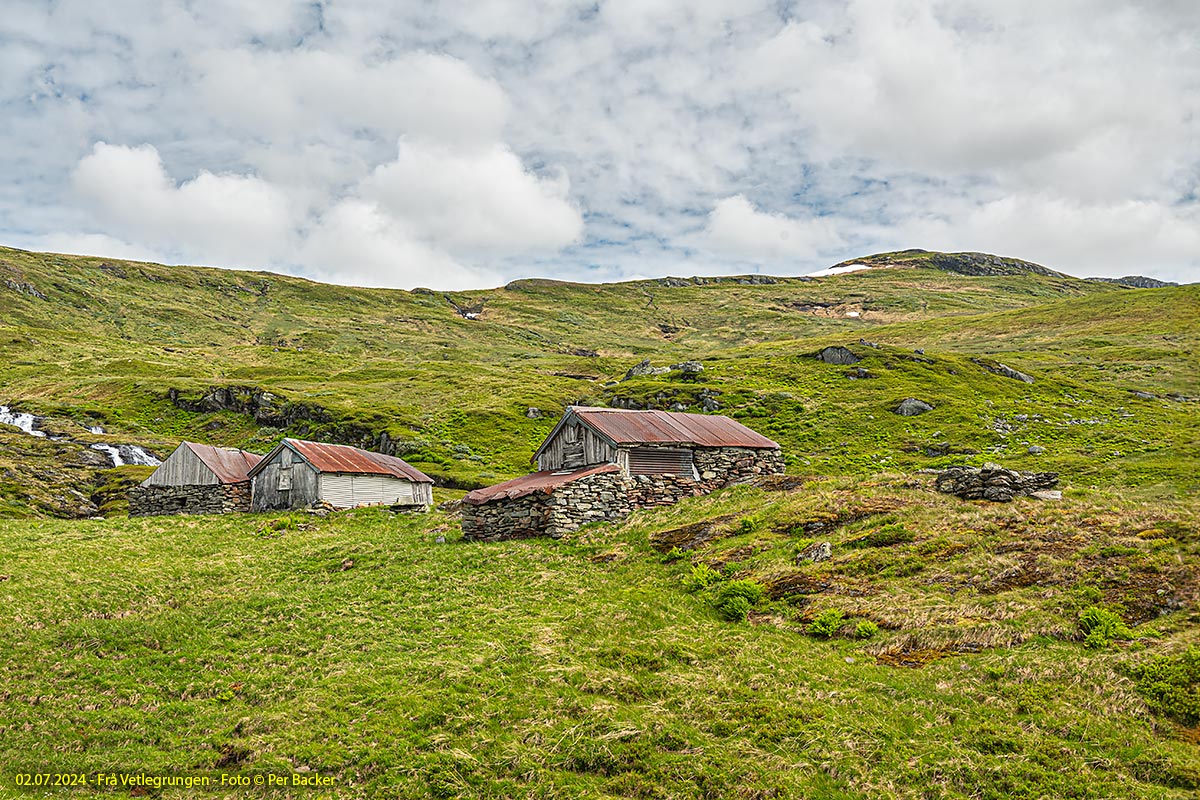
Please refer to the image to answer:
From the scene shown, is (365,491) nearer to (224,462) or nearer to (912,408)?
(224,462)

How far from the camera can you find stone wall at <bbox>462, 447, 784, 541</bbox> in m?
31.0

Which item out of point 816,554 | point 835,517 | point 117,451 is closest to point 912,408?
point 835,517

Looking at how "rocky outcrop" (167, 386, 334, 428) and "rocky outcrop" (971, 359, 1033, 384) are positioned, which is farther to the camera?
"rocky outcrop" (971, 359, 1033, 384)

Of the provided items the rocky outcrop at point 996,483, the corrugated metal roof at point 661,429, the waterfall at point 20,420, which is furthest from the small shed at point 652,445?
the waterfall at point 20,420

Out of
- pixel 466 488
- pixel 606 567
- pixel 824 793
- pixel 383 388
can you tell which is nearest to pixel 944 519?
pixel 606 567

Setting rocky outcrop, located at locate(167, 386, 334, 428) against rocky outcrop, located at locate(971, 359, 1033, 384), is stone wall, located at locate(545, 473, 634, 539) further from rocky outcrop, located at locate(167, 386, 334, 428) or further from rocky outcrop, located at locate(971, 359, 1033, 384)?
rocky outcrop, located at locate(971, 359, 1033, 384)

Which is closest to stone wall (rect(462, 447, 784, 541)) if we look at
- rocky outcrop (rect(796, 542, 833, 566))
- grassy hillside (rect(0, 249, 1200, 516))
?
rocky outcrop (rect(796, 542, 833, 566))

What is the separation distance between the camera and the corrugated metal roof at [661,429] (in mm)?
35062

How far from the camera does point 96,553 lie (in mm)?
28938

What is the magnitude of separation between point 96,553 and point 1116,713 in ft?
117

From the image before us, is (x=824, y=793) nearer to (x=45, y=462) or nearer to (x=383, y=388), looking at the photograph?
(x=45, y=462)

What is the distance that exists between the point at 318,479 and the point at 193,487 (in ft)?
34.3

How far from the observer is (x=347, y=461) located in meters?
48.5

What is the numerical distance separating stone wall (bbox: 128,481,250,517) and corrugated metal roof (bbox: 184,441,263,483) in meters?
0.78
